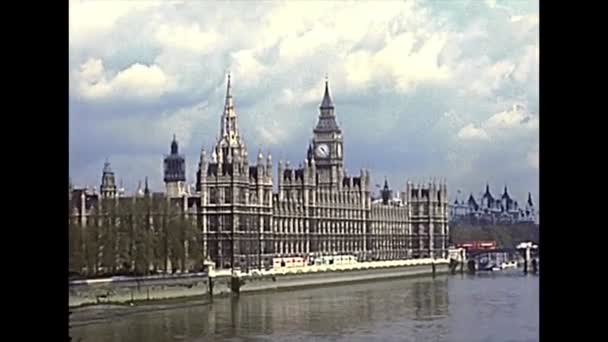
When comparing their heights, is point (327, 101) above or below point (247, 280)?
above

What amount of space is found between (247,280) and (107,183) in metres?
A: 2.20

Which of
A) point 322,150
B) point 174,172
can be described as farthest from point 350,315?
point 174,172

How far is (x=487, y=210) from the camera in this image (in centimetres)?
755

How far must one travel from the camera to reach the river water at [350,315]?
919cm

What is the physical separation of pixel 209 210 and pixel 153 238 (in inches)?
36.4

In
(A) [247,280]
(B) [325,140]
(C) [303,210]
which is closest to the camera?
(B) [325,140]

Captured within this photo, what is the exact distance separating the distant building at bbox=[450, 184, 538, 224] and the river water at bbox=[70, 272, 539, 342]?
638 millimetres

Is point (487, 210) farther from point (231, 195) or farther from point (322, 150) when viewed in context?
point (231, 195)

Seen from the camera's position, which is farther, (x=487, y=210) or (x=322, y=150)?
(x=322, y=150)

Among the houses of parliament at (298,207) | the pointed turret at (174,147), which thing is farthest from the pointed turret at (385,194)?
the pointed turret at (174,147)

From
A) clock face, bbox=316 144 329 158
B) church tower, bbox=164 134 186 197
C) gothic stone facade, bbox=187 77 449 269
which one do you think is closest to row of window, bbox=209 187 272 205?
gothic stone facade, bbox=187 77 449 269

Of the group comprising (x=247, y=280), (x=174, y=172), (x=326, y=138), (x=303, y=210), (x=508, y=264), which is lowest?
(x=247, y=280)
